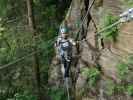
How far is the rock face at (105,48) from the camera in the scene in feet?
36.6

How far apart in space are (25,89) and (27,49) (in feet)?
5.60

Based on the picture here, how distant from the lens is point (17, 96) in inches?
580

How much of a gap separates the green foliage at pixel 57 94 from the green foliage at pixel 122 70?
422 centimetres

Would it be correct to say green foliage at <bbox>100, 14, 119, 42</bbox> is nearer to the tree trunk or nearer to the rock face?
the rock face

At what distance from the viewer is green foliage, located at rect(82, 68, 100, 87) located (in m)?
12.5

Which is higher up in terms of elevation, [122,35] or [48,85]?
[122,35]

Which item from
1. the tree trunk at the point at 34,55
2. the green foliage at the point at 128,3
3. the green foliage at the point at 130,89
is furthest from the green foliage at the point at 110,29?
the tree trunk at the point at 34,55

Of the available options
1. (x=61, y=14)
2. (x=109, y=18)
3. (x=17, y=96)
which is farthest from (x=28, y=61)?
(x=109, y=18)

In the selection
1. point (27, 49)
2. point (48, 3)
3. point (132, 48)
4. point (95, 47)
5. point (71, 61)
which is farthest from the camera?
point (48, 3)

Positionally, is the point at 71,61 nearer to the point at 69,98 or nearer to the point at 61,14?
the point at 69,98

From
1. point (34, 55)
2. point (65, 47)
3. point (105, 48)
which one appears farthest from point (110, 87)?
point (34, 55)

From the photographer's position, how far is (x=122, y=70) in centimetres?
1091

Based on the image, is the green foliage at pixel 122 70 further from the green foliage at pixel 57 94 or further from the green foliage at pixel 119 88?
the green foliage at pixel 57 94

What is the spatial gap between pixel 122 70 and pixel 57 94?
464 centimetres
